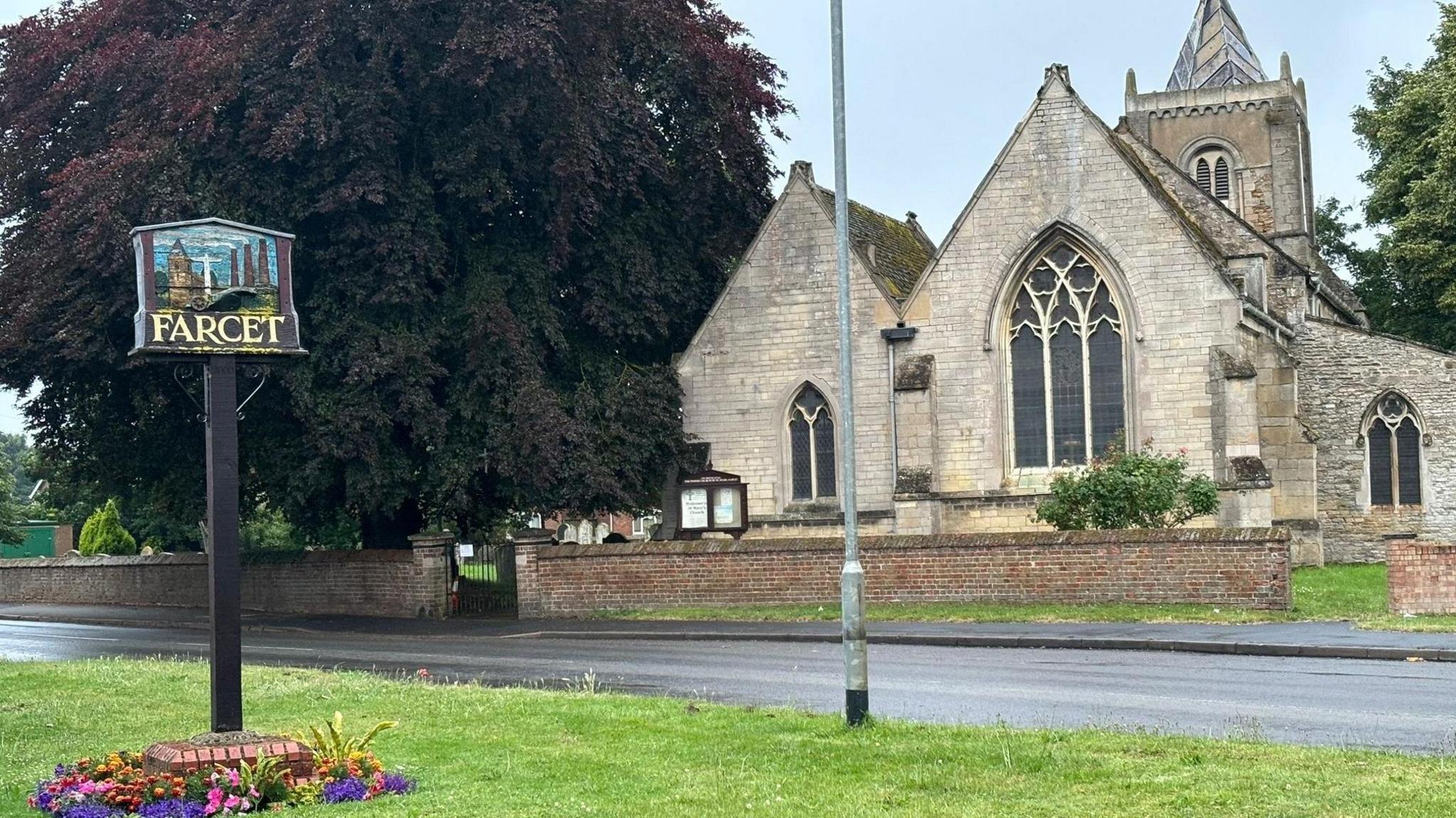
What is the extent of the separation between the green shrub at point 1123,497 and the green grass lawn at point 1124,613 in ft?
7.60

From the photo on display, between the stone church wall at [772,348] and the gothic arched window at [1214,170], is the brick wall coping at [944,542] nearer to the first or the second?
the stone church wall at [772,348]

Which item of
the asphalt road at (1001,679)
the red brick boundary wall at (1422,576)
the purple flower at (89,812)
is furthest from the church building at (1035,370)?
the purple flower at (89,812)

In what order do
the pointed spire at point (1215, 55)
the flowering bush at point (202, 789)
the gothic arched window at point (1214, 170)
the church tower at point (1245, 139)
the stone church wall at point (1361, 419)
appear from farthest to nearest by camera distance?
the pointed spire at point (1215, 55), the gothic arched window at point (1214, 170), the church tower at point (1245, 139), the stone church wall at point (1361, 419), the flowering bush at point (202, 789)

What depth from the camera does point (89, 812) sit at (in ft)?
31.8

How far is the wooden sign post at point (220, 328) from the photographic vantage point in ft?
36.1

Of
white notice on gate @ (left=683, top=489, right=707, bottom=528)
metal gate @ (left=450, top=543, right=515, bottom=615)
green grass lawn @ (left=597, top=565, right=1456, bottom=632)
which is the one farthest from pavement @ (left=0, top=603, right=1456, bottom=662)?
white notice on gate @ (left=683, top=489, right=707, bottom=528)

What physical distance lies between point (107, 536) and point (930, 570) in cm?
3594

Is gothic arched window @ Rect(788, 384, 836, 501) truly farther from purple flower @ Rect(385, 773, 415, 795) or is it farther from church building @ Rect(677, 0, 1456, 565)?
purple flower @ Rect(385, 773, 415, 795)

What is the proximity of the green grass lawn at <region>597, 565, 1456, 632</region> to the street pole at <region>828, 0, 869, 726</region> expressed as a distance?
10401mm

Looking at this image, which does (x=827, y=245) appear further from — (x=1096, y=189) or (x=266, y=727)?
(x=266, y=727)

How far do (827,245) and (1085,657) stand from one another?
1686 centimetres

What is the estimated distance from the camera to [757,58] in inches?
1517

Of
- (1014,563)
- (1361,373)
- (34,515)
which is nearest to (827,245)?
(1014,563)

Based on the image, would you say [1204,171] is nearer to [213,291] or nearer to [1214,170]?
[1214,170]
